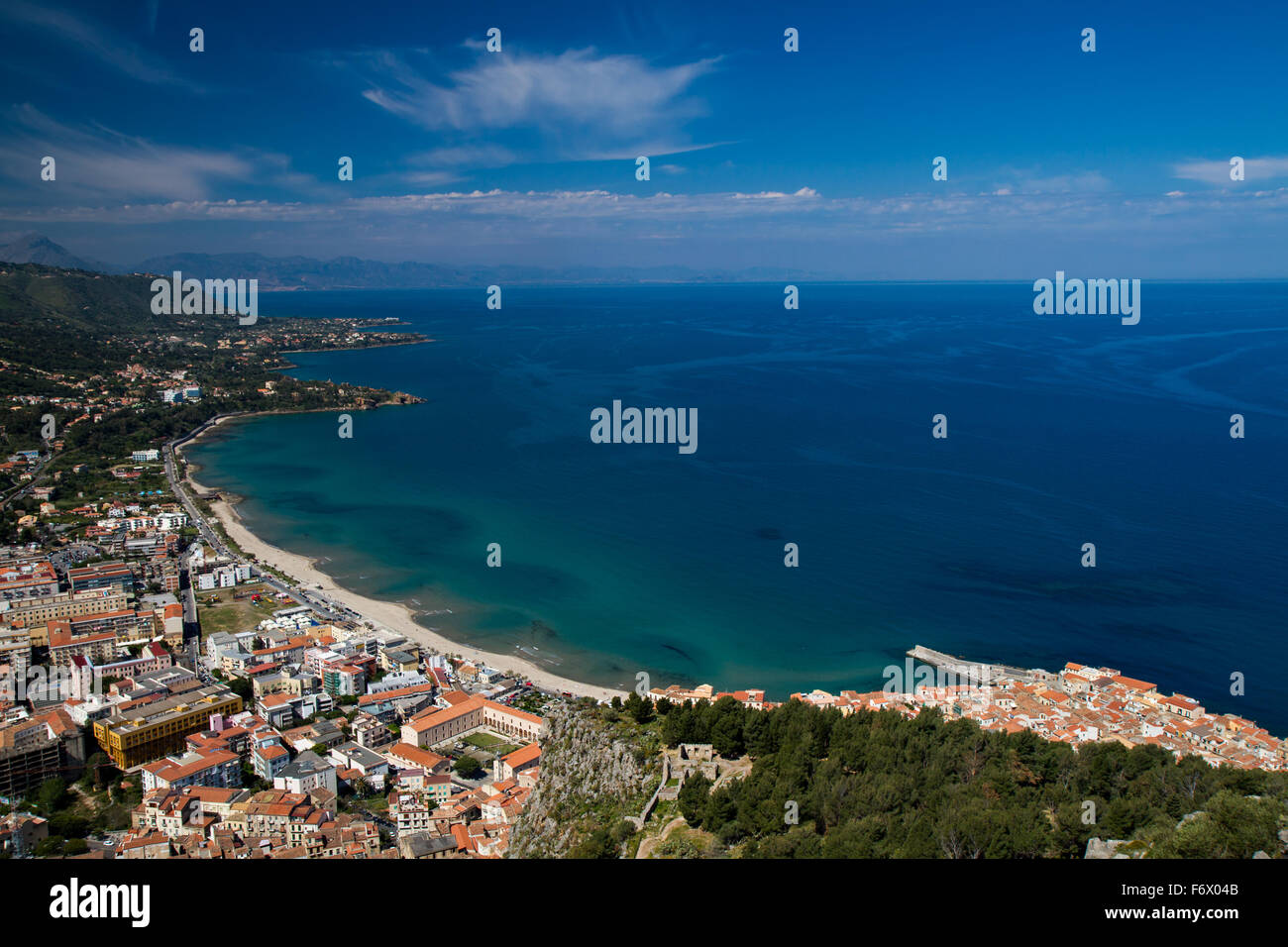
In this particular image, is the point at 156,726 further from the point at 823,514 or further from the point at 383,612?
the point at 823,514

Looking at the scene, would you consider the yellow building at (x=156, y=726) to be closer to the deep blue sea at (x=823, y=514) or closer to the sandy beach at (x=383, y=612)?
the sandy beach at (x=383, y=612)

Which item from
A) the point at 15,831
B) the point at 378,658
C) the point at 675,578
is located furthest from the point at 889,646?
the point at 15,831

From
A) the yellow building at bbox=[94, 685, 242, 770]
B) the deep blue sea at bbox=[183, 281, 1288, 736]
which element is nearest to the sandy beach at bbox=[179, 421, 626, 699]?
the deep blue sea at bbox=[183, 281, 1288, 736]

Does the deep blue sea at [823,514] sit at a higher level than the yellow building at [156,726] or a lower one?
higher

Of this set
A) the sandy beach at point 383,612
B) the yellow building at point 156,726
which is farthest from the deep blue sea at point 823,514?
the yellow building at point 156,726
